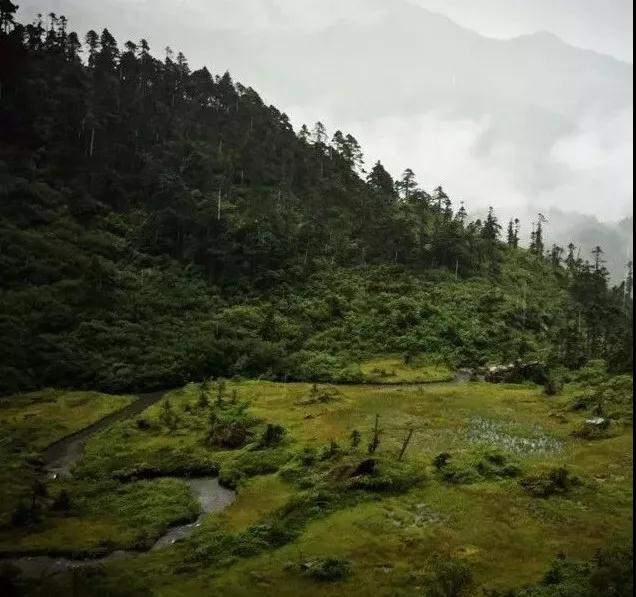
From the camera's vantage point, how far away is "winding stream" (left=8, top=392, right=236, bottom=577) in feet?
124

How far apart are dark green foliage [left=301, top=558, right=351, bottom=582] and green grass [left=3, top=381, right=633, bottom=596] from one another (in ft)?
2.14

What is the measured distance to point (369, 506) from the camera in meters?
44.7

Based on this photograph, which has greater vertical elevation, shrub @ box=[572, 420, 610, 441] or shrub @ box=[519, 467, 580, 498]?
shrub @ box=[572, 420, 610, 441]

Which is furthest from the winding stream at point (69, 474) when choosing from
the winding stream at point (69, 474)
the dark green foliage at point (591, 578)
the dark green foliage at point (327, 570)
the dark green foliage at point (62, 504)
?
the dark green foliage at point (591, 578)

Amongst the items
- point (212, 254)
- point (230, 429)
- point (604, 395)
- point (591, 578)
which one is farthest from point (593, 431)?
point (212, 254)

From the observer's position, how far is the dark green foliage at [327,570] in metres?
34.7

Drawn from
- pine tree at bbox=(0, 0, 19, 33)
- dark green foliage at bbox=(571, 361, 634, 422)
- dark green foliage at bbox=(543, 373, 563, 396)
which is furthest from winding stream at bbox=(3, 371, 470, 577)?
pine tree at bbox=(0, 0, 19, 33)

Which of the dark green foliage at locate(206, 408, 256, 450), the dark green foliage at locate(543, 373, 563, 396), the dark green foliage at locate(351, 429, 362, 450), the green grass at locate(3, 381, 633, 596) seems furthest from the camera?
the dark green foliage at locate(543, 373, 563, 396)

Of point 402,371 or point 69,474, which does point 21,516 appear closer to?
point 69,474

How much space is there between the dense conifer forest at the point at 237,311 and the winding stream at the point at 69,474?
1.23m

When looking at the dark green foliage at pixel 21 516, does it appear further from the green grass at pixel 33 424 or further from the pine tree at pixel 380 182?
the pine tree at pixel 380 182

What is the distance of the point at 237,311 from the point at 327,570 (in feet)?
265

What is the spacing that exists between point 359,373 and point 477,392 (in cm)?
1874

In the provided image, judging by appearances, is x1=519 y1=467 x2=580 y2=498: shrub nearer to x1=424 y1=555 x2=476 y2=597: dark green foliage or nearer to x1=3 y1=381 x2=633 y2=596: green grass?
x1=3 y1=381 x2=633 y2=596: green grass
